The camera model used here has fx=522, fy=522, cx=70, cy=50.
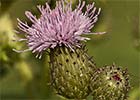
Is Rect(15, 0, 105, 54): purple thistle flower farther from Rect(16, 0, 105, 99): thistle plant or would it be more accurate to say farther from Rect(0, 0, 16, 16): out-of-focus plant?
Rect(0, 0, 16, 16): out-of-focus plant

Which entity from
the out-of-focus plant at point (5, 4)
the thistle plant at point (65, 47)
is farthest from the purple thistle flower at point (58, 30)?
the out-of-focus plant at point (5, 4)

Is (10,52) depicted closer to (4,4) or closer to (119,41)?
(4,4)

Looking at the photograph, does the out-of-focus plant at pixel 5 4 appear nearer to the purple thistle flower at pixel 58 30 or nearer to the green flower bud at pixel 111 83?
the purple thistle flower at pixel 58 30

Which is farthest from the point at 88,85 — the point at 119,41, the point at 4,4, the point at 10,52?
the point at 119,41

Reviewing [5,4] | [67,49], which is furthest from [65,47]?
[5,4]

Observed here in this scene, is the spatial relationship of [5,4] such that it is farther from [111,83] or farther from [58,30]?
[111,83]
